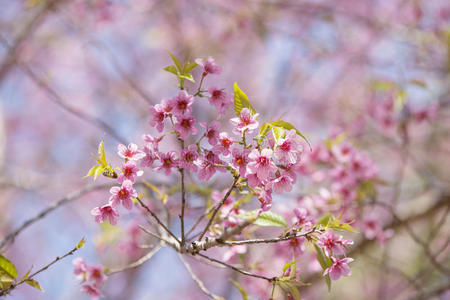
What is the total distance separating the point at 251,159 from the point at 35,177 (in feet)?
9.76

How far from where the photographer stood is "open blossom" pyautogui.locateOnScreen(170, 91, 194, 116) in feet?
3.68

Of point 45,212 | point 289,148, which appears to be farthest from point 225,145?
point 45,212

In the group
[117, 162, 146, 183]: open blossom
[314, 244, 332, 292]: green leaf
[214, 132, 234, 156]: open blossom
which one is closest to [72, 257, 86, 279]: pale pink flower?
[117, 162, 146, 183]: open blossom

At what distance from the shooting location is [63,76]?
24.9 ft

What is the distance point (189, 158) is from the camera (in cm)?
112

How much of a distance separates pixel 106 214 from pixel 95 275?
0.48 m

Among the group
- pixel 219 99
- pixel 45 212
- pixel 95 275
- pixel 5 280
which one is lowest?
pixel 5 280

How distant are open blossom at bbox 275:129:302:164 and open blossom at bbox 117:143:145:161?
0.41 metres

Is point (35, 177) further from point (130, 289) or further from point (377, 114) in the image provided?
point (377, 114)

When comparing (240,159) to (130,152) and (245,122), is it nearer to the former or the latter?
(245,122)

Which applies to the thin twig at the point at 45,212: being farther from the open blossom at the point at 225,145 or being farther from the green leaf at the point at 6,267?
the open blossom at the point at 225,145

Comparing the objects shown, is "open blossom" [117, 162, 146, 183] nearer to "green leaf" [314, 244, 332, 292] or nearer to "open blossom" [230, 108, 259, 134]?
"open blossom" [230, 108, 259, 134]

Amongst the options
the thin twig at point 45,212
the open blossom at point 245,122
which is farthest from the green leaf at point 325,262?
the thin twig at point 45,212

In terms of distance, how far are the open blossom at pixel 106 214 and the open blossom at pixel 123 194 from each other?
0.04 meters
